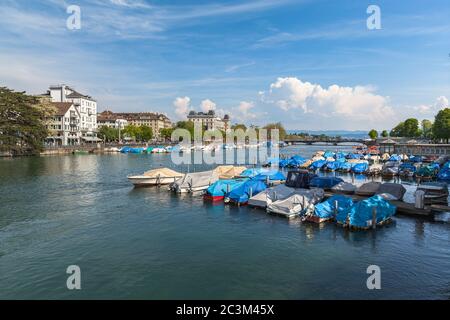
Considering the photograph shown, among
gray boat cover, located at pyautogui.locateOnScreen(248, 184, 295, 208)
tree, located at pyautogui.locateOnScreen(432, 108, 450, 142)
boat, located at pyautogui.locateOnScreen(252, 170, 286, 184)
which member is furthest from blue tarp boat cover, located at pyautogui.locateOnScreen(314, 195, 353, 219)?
tree, located at pyautogui.locateOnScreen(432, 108, 450, 142)

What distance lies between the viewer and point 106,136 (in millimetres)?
164625

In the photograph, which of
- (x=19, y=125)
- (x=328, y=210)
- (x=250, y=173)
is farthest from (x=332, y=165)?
(x=19, y=125)

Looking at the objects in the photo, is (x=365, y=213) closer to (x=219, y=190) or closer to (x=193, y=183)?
(x=219, y=190)

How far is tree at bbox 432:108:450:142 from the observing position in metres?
113

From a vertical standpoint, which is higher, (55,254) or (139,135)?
(139,135)

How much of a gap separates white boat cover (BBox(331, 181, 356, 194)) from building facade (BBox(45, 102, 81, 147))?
4625 inches

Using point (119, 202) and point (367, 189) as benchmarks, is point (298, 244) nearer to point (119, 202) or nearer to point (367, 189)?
point (367, 189)

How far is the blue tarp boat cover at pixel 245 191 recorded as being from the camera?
116 feet

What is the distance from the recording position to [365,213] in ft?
86.8

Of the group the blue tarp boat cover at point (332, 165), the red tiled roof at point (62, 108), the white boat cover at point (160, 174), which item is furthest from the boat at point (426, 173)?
the red tiled roof at point (62, 108)

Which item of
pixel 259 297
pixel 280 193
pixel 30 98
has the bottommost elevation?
pixel 259 297

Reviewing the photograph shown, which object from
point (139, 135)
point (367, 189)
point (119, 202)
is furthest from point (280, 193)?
point (139, 135)
